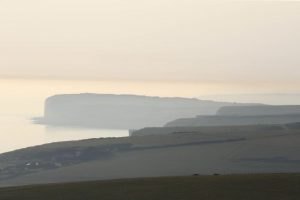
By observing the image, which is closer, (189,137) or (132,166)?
(132,166)

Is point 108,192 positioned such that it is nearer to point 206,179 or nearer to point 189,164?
point 206,179

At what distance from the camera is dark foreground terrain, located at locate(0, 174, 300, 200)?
1859 inches

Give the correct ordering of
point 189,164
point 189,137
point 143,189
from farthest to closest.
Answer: point 189,137, point 189,164, point 143,189

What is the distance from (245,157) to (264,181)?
Result: 72178mm

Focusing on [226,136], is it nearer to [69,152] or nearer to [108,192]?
[69,152]

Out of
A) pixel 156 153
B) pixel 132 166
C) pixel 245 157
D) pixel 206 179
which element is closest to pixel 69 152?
pixel 156 153

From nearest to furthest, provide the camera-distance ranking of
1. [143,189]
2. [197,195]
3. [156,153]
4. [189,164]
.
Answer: [197,195] < [143,189] < [189,164] < [156,153]

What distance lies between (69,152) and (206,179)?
296 feet

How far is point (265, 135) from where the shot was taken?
158 m

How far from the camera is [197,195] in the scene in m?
47.8

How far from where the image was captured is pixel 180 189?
5041 cm

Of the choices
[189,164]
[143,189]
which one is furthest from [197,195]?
[189,164]

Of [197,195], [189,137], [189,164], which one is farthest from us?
[189,137]

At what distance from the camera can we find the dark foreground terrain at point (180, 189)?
4722 cm
